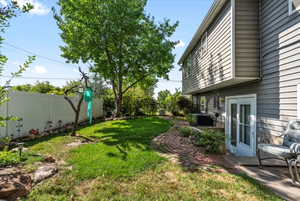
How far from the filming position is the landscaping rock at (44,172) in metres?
3.61

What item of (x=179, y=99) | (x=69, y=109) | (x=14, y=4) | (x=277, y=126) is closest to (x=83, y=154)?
(x=14, y=4)

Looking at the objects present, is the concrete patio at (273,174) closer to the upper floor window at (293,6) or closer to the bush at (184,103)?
the upper floor window at (293,6)

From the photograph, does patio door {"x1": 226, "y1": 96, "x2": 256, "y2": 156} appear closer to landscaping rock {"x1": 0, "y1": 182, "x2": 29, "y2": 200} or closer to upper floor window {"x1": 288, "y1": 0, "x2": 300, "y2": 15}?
upper floor window {"x1": 288, "y1": 0, "x2": 300, "y2": 15}

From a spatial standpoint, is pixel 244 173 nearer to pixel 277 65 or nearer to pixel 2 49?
pixel 277 65

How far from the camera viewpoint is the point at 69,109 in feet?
38.2

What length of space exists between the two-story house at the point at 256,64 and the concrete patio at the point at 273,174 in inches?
30.9

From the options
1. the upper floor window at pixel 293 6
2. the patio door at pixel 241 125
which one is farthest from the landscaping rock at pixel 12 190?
the upper floor window at pixel 293 6

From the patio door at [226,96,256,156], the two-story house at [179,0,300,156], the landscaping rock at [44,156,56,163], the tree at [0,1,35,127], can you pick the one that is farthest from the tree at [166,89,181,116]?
the tree at [0,1,35,127]

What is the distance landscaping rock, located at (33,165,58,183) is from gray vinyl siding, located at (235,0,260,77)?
547cm

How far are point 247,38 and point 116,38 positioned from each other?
9059mm

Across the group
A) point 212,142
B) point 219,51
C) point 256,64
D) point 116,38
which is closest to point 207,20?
point 219,51

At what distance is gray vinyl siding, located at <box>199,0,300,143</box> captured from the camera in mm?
4266

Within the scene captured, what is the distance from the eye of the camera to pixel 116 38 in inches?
492

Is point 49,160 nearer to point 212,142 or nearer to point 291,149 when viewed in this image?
point 212,142
